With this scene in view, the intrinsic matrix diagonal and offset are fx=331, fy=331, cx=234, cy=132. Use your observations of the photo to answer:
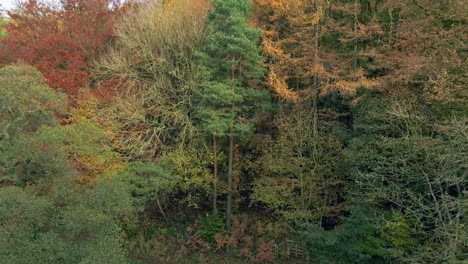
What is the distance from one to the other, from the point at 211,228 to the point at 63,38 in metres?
13.0

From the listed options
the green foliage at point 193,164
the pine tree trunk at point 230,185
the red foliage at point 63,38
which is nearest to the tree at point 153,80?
the green foliage at point 193,164

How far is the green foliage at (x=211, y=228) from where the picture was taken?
696 inches

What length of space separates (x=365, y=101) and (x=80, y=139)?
11.6 m

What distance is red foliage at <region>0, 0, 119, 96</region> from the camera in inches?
673

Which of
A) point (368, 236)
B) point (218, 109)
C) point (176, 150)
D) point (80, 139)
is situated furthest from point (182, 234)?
point (368, 236)

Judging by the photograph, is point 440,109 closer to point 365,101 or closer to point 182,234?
point 365,101

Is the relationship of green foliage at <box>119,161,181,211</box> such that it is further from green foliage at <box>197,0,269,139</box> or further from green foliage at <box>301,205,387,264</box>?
green foliage at <box>301,205,387,264</box>

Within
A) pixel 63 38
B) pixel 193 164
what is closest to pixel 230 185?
pixel 193 164

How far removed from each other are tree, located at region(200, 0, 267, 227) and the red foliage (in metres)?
6.51

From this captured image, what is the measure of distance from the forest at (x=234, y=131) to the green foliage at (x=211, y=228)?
0.08 metres

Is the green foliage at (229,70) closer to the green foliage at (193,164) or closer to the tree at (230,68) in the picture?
the tree at (230,68)

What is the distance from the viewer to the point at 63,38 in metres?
17.9

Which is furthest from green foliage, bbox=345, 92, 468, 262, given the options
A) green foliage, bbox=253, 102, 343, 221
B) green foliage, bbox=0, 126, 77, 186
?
green foliage, bbox=0, 126, 77, 186

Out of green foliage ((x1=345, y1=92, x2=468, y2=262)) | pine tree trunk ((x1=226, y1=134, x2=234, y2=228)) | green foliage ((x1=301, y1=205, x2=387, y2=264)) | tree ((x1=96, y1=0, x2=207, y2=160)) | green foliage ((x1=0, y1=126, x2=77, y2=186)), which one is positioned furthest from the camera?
pine tree trunk ((x1=226, y1=134, x2=234, y2=228))
